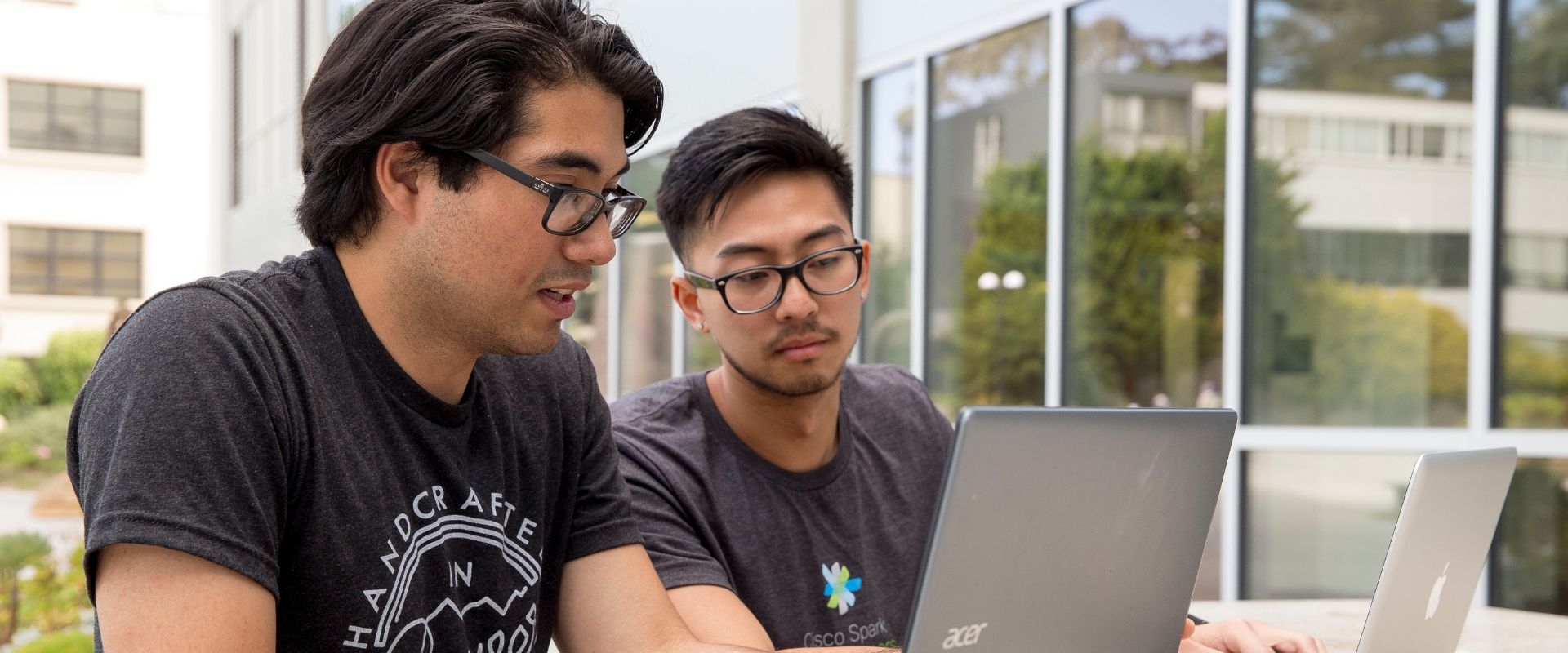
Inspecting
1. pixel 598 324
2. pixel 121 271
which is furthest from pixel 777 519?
pixel 121 271

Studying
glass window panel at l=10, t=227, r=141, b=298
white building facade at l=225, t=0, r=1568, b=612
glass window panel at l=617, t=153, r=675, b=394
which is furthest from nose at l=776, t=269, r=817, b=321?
glass window panel at l=10, t=227, r=141, b=298

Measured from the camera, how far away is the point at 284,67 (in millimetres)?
15797

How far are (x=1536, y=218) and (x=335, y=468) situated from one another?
3.10 metres

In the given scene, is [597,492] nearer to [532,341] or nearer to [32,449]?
[532,341]

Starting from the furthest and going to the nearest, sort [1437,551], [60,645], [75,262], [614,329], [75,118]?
1. [75,262]
2. [75,118]
3. [614,329]
4. [60,645]
5. [1437,551]

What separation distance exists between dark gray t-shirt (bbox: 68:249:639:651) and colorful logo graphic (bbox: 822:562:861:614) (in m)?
0.41

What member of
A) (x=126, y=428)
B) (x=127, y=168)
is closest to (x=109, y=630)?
(x=126, y=428)

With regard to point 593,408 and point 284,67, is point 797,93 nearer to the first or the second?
point 593,408

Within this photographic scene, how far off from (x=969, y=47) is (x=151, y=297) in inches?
165

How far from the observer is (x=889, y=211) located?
18.7 ft

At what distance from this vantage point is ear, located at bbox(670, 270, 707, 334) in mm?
2132

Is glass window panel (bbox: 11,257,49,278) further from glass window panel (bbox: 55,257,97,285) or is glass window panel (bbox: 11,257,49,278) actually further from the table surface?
the table surface

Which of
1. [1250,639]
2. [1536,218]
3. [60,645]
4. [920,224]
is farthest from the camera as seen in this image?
[60,645]

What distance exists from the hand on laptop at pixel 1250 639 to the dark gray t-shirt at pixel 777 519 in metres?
0.41
